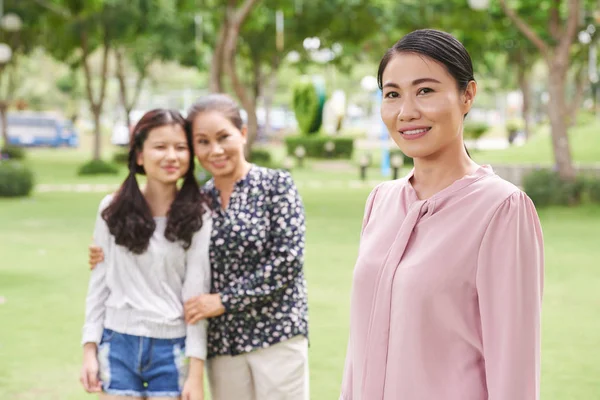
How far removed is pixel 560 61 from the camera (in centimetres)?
1648

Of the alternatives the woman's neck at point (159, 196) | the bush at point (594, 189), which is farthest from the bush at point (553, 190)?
the woman's neck at point (159, 196)

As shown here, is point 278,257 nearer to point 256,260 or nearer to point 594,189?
point 256,260

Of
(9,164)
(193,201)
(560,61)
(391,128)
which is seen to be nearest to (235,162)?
(193,201)

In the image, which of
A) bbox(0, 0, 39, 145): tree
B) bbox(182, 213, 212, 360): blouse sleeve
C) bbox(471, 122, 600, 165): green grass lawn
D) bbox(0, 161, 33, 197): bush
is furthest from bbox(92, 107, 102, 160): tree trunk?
bbox(182, 213, 212, 360): blouse sleeve

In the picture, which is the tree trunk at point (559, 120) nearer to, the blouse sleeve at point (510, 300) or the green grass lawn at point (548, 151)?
the green grass lawn at point (548, 151)

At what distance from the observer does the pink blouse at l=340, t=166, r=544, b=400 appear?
6.67ft

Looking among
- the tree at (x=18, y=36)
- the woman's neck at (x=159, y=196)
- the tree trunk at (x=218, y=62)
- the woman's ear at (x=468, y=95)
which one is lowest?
the woman's neck at (x=159, y=196)

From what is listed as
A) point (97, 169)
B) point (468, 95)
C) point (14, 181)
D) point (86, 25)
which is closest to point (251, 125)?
point (14, 181)

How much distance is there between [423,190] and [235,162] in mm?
1278

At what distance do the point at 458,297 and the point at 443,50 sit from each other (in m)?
0.55

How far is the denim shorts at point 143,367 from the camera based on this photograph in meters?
3.22

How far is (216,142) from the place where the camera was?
3.41 metres

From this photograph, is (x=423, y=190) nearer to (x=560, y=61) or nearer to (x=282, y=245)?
(x=282, y=245)

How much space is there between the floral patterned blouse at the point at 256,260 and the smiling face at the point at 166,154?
21 centimetres
